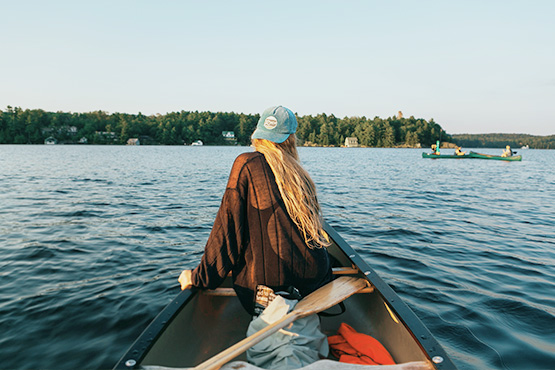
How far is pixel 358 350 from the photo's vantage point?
8.36 ft

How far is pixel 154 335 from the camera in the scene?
2.30m

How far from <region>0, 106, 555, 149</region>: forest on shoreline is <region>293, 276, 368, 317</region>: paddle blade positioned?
9927cm

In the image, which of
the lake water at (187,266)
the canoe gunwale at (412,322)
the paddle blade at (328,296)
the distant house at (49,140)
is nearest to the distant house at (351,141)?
the distant house at (49,140)

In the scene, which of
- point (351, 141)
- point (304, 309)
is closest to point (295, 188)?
point (304, 309)

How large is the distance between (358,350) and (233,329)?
4.40 feet

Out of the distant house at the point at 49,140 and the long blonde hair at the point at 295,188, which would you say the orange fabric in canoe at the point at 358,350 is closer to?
the long blonde hair at the point at 295,188

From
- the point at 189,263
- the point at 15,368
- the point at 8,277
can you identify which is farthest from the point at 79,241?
the point at 15,368

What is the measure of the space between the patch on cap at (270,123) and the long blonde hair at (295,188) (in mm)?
105

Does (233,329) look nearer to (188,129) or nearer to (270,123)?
(270,123)

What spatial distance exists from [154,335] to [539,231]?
1028cm

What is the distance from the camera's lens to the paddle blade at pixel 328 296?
231 cm

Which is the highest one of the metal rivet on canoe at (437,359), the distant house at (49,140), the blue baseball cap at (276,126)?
the distant house at (49,140)

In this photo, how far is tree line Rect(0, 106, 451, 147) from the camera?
10212cm

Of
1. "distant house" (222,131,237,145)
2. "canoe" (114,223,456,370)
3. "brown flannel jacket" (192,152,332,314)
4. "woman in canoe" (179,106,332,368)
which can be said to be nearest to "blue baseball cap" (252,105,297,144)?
"woman in canoe" (179,106,332,368)
